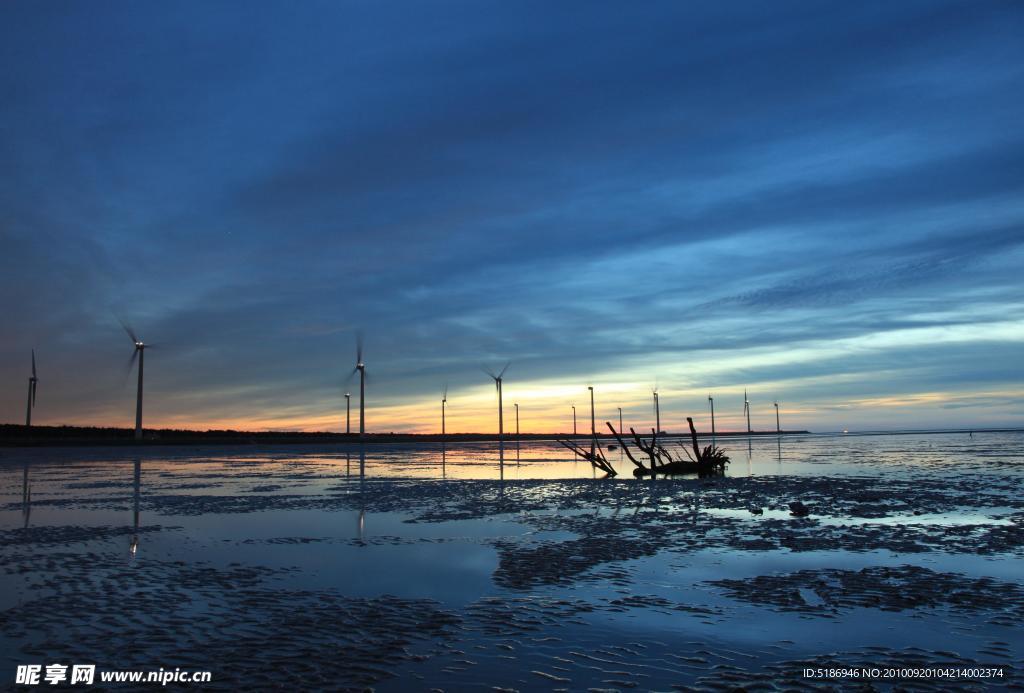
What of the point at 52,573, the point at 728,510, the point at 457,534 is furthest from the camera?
the point at 728,510

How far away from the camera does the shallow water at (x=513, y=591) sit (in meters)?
6.97

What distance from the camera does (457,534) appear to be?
15.9m

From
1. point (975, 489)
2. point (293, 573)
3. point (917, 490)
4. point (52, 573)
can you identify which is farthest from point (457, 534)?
point (975, 489)

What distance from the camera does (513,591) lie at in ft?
33.1

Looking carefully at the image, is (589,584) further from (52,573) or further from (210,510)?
(210,510)

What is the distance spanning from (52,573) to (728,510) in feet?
54.0

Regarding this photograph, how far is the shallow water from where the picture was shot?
6.97 m

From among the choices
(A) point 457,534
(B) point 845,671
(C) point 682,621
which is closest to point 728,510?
(A) point 457,534

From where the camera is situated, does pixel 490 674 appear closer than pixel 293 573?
Yes

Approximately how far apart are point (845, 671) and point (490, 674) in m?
3.41

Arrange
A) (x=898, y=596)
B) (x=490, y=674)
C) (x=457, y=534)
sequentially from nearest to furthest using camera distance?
(x=490, y=674) → (x=898, y=596) → (x=457, y=534)

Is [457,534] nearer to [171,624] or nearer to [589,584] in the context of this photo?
[589,584]

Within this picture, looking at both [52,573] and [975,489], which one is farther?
[975,489]

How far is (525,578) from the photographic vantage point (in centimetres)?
1095
